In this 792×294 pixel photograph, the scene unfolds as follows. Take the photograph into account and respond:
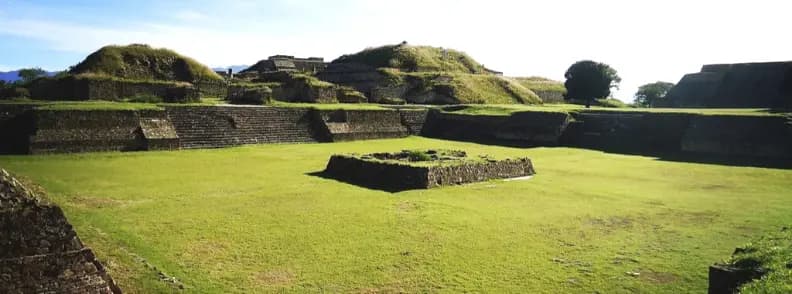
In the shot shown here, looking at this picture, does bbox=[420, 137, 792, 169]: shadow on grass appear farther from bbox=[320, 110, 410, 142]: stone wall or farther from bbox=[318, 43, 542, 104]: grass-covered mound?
bbox=[318, 43, 542, 104]: grass-covered mound

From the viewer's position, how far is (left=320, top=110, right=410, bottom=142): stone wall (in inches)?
914

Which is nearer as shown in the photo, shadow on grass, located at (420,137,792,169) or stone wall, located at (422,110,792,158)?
shadow on grass, located at (420,137,792,169)

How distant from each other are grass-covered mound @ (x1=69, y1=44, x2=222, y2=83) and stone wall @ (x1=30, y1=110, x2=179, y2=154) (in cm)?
951

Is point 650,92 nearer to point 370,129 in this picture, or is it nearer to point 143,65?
point 370,129

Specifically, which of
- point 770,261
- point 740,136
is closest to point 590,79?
point 740,136

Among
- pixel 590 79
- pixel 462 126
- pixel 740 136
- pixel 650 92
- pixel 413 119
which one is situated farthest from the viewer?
pixel 650 92

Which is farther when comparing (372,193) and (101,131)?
(101,131)

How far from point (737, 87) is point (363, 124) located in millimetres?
19362

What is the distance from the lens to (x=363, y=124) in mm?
24625

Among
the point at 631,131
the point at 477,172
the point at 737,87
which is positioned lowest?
the point at 477,172

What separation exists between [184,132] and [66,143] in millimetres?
3668

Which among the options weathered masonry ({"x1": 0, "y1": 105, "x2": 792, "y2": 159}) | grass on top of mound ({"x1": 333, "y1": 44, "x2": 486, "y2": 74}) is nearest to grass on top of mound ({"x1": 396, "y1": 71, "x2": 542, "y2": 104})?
grass on top of mound ({"x1": 333, "y1": 44, "x2": 486, "y2": 74})

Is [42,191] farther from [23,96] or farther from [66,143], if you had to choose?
[23,96]

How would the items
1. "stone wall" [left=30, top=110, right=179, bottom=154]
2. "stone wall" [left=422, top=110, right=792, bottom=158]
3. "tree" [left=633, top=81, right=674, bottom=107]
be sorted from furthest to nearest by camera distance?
"tree" [left=633, top=81, right=674, bottom=107], "stone wall" [left=422, top=110, right=792, bottom=158], "stone wall" [left=30, top=110, right=179, bottom=154]
